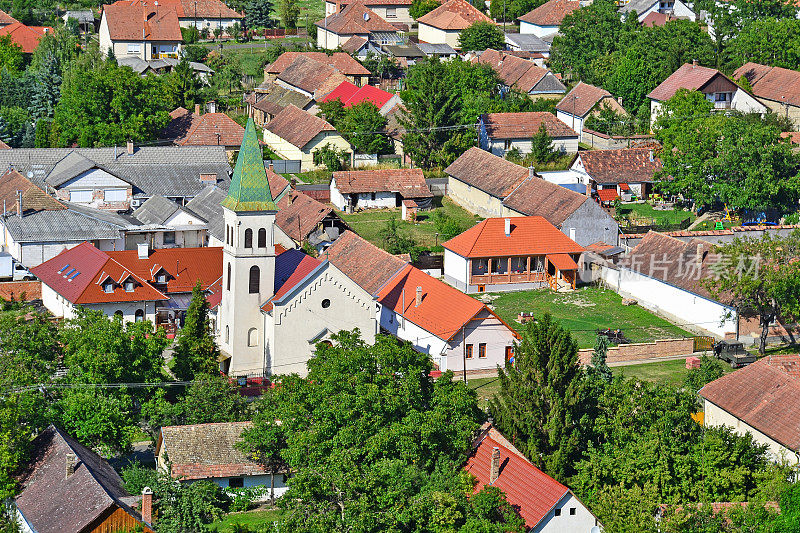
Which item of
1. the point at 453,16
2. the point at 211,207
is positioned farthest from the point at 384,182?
the point at 453,16

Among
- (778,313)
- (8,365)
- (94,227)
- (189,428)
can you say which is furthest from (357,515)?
(94,227)

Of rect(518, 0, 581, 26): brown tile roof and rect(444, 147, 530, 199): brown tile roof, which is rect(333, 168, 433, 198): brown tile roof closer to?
rect(444, 147, 530, 199): brown tile roof

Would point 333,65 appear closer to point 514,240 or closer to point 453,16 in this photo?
point 453,16

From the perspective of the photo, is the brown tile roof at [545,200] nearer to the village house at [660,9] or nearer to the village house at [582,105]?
the village house at [582,105]

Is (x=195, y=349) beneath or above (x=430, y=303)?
beneath

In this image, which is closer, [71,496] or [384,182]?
[71,496]

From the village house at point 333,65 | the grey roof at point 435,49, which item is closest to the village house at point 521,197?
the village house at point 333,65

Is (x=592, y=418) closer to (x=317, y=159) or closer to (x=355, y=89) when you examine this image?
(x=317, y=159)
